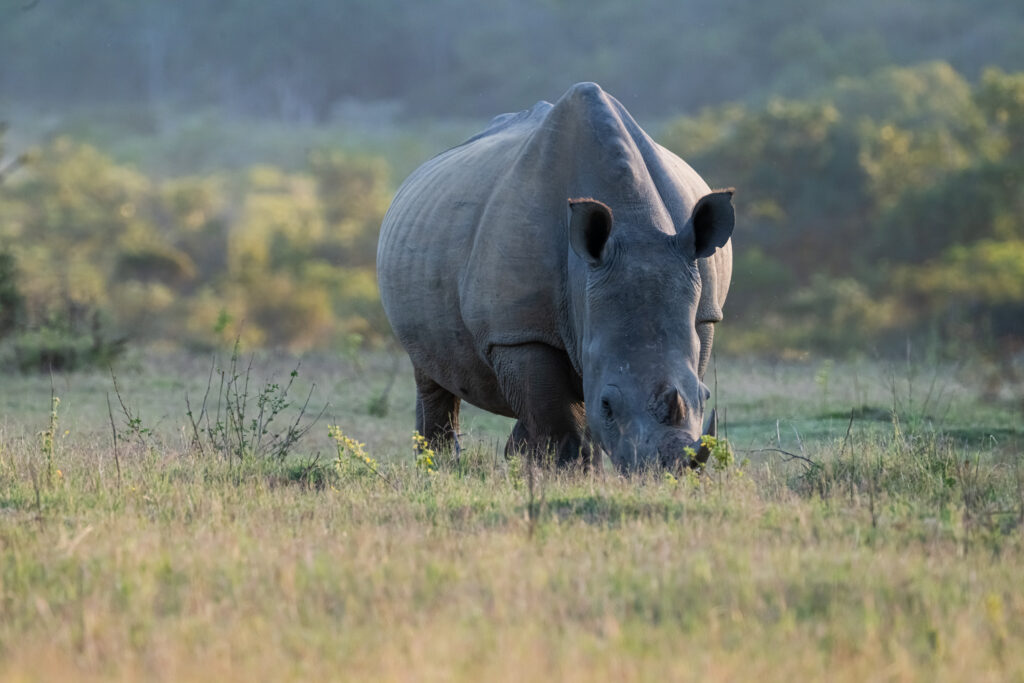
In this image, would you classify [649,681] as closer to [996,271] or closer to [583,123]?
[583,123]

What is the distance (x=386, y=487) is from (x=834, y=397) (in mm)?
7691

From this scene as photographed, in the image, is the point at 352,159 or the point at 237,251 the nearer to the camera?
the point at 237,251

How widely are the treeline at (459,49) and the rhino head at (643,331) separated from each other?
175 feet

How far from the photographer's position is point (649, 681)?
3.33 metres

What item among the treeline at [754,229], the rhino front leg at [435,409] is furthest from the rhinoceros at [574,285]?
the treeline at [754,229]

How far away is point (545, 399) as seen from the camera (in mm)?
6855

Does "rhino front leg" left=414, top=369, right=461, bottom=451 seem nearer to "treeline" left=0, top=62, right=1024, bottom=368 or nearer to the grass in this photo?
the grass

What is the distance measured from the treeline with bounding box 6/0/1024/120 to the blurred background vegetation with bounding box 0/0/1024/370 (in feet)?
0.50

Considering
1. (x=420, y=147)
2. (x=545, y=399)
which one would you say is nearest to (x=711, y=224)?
(x=545, y=399)

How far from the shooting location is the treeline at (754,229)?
27.0 m

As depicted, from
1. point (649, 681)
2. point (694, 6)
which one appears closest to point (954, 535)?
point (649, 681)

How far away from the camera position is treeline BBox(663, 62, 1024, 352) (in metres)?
27.3

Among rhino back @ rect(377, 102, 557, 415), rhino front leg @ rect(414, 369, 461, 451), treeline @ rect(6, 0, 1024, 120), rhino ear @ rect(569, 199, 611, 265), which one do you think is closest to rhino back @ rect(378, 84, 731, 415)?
rhino back @ rect(377, 102, 557, 415)

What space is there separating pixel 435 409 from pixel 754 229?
28608 mm
